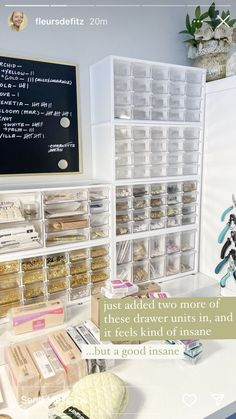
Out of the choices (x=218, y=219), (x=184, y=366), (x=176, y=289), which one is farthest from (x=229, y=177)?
(x=184, y=366)

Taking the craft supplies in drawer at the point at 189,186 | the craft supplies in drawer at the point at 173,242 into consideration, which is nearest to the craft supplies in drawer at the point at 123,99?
the craft supplies in drawer at the point at 189,186

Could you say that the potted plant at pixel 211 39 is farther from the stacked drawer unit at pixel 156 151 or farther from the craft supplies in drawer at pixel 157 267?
the craft supplies in drawer at pixel 157 267

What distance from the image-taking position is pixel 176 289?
0.98m

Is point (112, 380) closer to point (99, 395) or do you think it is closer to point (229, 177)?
point (99, 395)

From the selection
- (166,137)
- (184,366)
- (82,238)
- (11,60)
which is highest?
(11,60)

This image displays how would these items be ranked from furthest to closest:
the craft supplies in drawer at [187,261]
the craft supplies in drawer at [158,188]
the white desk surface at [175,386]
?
1. the craft supplies in drawer at [187,261]
2. the craft supplies in drawer at [158,188]
3. the white desk surface at [175,386]

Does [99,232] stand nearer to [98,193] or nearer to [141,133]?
[98,193]

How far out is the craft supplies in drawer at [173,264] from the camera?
3.50ft

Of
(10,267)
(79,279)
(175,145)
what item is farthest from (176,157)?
(10,267)

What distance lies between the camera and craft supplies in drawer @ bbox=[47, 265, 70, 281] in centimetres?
86

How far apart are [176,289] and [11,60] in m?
0.76

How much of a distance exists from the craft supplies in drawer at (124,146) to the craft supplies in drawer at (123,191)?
101 mm

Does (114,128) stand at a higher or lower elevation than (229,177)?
higher

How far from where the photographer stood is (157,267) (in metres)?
1.05
